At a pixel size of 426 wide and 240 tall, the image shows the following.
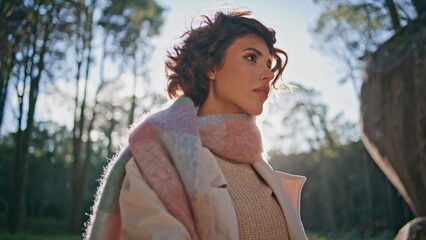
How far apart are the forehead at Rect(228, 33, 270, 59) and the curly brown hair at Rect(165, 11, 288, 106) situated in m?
0.02

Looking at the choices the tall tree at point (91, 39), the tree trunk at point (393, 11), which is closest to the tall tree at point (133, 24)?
the tall tree at point (91, 39)

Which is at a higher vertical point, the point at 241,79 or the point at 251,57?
the point at 251,57

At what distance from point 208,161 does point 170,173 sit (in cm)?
27

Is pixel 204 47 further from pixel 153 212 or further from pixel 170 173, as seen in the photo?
pixel 153 212

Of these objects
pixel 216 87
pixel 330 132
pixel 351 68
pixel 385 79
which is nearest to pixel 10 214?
pixel 385 79

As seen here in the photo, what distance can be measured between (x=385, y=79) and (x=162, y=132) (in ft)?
15.7

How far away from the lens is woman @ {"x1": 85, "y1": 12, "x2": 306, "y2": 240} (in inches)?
53.3

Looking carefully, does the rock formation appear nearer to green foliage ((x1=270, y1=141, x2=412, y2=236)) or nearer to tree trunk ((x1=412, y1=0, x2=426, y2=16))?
tree trunk ((x1=412, y1=0, x2=426, y2=16))

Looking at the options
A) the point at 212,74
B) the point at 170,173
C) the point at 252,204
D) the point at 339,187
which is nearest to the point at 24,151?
the point at 212,74

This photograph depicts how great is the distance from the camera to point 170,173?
4.60ft

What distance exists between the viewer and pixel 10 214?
11.3 metres

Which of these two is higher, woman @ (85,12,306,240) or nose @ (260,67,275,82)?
nose @ (260,67,275,82)

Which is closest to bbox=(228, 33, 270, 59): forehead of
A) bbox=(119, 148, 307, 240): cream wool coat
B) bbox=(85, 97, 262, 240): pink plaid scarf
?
bbox=(85, 97, 262, 240): pink plaid scarf

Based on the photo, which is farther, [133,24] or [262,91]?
[133,24]
